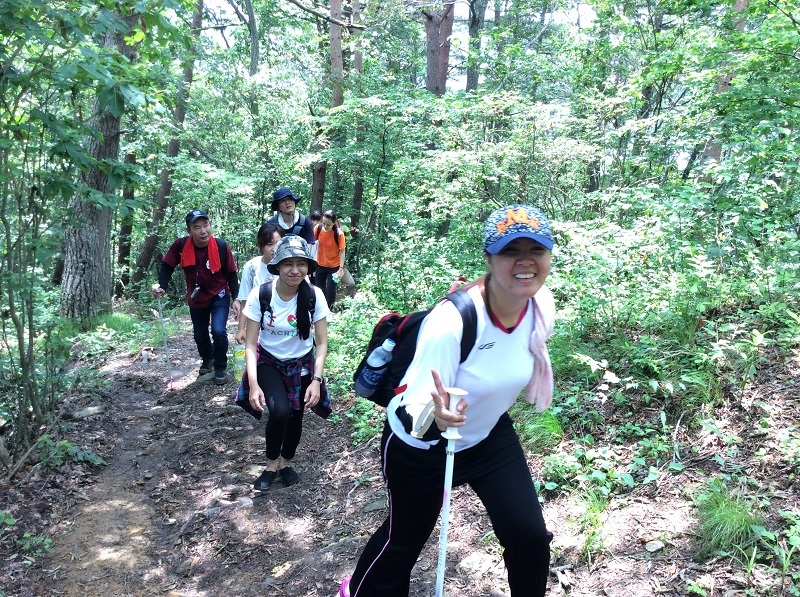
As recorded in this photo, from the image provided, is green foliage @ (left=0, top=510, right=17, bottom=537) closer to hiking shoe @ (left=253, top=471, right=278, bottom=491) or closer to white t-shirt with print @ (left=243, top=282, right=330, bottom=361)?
hiking shoe @ (left=253, top=471, right=278, bottom=491)

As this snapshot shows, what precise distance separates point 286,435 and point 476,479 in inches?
98.2

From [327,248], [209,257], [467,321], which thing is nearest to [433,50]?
[327,248]

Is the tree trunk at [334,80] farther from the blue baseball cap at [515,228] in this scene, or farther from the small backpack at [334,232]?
the blue baseball cap at [515,228]

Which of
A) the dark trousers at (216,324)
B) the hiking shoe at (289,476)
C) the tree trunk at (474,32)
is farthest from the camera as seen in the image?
the tree trunk at (474,32)

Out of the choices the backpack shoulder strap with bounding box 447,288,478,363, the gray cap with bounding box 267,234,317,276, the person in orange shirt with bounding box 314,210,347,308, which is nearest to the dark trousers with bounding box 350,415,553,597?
the backpack shoulder strap with bounding box 447,288,478,363

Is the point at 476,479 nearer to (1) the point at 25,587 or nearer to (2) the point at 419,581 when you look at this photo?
(2) the point at 419,581

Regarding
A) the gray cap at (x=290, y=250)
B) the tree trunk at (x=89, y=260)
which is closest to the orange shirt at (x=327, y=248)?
the tree trunk at (x=89, y=260)

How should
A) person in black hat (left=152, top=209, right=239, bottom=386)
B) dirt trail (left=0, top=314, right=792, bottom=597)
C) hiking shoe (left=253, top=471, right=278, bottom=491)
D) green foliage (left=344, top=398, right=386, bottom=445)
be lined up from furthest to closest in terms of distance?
person in black hat (left=152, top=209, right=239, bottom=386)
green foliage (left=344, top=398, right=386, bottom=445)
hiking shoe (left=253, top=471, right=278, bottom=491)
dirt trail (left=0, top=314, right=792, bottom=597)

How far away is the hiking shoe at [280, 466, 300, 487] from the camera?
15.6 ft

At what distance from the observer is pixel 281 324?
4.29m

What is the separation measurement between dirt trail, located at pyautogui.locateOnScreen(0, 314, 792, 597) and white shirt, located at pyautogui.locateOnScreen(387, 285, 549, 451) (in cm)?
147

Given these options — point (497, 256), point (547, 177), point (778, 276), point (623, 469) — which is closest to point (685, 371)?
point (623, 469)

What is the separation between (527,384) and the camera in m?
2.57

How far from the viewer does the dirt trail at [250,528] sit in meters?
3.35
